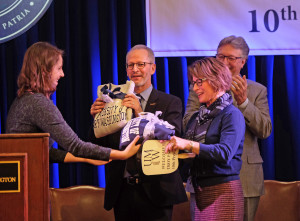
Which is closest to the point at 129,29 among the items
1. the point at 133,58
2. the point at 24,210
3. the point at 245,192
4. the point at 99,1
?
the point at 99,1

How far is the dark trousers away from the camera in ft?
8.33

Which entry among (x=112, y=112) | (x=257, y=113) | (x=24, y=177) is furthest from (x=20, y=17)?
(x=24, y=177)

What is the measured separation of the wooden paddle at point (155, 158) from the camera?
2.28 m

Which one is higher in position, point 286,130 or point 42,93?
point 42,93

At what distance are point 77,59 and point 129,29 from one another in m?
Answer: 0.46

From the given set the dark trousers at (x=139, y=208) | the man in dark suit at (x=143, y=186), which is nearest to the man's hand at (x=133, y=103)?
the man in dark suit at (x=143, y=186)

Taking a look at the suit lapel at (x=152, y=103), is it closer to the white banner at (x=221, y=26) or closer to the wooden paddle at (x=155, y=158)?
the wooden paddle at (x=155, y=158)

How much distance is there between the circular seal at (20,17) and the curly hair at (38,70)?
1.43 metres

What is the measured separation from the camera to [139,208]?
8.35 feet

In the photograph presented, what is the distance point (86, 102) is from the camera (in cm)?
380

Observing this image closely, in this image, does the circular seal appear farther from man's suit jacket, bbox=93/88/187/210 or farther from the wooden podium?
the wooden podium

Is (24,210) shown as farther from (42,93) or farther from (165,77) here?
(165,77)

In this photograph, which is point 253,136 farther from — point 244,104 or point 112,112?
point 112,112

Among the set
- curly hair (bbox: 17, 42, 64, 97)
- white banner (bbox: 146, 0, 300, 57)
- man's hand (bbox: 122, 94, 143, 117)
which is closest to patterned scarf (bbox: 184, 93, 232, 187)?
man's hand (bbox: 122, 94, 143, 117)
